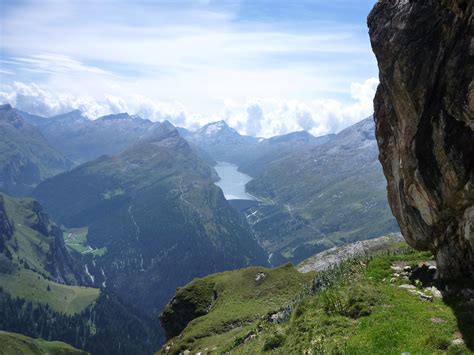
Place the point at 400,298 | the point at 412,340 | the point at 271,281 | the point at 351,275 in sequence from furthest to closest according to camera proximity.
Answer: the point at 271,281 → the point at 351,275 → the point at 400,298 → the point at 412,340

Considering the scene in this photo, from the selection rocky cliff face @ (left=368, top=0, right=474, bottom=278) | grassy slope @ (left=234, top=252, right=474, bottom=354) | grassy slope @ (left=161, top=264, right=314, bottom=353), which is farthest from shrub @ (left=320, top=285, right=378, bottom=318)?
grassy slope @ (left=161, top=264, right=314, bottom=353)

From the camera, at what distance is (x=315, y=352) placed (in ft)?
105

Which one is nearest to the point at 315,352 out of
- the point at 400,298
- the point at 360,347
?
the point at 360,347

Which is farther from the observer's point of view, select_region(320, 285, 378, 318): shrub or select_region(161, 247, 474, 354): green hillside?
select_region(320, 285, 378, 318): shrub

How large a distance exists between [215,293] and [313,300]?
84.2m

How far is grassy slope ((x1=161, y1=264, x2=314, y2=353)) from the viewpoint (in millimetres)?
88938

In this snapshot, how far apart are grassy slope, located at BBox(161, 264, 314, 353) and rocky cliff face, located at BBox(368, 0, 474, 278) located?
48029mm

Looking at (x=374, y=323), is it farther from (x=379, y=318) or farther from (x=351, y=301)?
(x=351, y=301)

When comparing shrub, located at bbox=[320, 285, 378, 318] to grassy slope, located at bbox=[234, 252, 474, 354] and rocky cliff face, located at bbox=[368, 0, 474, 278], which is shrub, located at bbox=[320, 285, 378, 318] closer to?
grassy slope, located at bbox=[234, 252, 474, 354]

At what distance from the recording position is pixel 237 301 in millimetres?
111625

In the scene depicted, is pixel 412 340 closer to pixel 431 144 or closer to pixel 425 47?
pixel 431 144

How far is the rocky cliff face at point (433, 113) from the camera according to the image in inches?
1192

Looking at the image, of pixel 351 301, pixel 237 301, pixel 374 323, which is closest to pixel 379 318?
pixel 374 323

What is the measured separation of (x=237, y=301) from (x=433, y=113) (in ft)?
288
